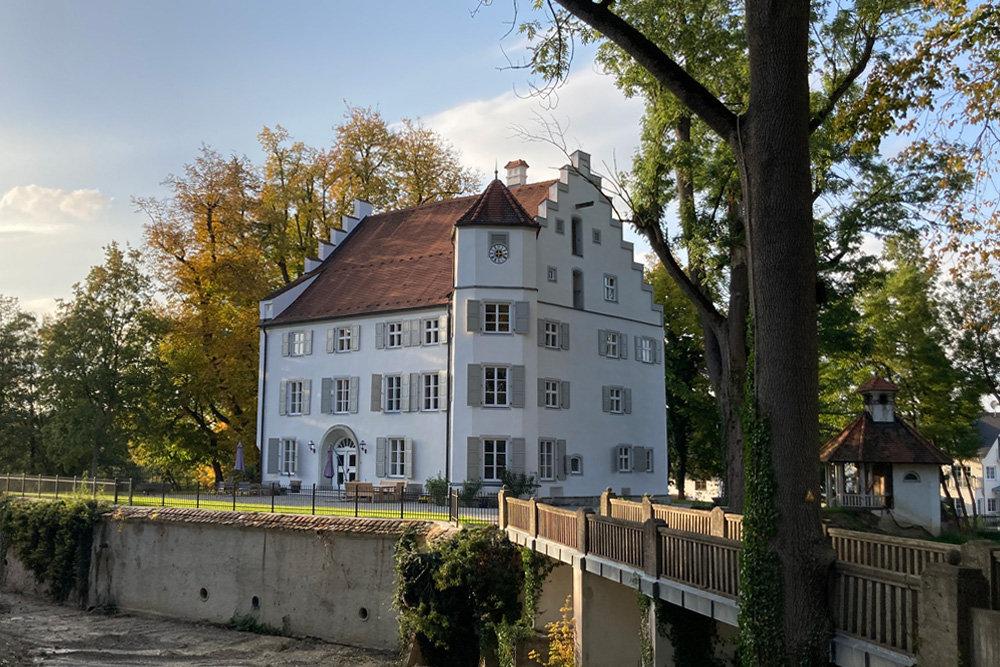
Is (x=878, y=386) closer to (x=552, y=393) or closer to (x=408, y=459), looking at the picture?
(x=552, y=393)

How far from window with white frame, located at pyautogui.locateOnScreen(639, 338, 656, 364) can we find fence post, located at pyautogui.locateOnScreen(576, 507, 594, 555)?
921 inches

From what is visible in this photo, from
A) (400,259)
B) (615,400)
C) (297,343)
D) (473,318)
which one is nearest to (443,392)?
(473,318)

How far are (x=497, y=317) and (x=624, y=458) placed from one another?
28.3ft

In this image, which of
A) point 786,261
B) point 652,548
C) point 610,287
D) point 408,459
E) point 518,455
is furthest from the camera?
point 610,287

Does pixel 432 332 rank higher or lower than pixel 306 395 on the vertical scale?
higher

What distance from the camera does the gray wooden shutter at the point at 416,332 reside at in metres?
35.3

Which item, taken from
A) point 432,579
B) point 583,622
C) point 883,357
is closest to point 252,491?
point 432,579

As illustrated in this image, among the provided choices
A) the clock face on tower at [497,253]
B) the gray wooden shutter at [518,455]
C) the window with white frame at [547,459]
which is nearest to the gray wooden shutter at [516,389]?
the gray wooden shutter at [518,455]

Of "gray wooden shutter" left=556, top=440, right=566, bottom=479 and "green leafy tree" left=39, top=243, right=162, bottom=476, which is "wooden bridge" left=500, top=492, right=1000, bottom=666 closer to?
"gray wooden shutter" left=556, top=440, right=566, bottom=479

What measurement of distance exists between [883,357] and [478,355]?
20217 millimetres

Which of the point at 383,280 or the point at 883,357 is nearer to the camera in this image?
the point at 383,280

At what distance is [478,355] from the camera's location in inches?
1314

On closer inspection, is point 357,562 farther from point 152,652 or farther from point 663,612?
point 663,612

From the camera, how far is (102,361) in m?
42.8
